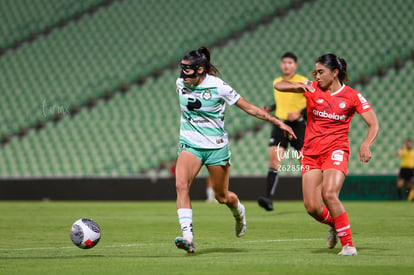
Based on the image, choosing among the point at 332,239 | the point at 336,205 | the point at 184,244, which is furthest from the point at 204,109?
the point at 332,239

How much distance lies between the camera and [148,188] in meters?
19.5

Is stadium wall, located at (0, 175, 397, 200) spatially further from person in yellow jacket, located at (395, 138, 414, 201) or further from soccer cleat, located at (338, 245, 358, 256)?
soccer cleat, located at (338, 245, 358, 256)

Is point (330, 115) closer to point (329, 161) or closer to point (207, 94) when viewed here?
point (329, 161)

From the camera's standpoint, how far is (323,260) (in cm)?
664

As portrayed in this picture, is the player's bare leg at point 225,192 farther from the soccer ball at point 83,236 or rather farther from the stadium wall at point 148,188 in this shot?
the stadium wall at point 148,188

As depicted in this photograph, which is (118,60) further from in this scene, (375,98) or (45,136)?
(375,98)

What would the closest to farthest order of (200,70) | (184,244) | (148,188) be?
(184,244), (200,70), (148,188)

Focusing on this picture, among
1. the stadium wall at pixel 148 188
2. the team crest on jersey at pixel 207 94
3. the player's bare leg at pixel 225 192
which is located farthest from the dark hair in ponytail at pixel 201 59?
the stadium wall at pixel 148 188

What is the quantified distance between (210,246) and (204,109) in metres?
1.55

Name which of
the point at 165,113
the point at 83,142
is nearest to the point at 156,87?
the point at 165,113

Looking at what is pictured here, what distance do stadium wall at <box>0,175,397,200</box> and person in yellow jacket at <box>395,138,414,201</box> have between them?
0.57 feet

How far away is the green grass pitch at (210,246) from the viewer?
6.18 m

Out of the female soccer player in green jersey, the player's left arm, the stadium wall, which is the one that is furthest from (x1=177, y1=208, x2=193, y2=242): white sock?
the stadium wall

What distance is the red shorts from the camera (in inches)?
291
